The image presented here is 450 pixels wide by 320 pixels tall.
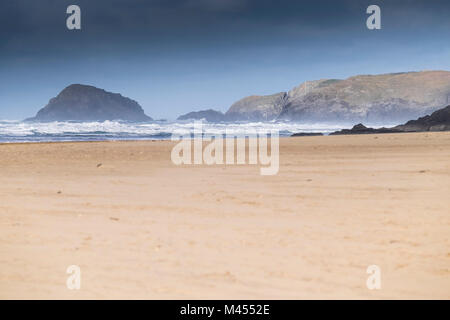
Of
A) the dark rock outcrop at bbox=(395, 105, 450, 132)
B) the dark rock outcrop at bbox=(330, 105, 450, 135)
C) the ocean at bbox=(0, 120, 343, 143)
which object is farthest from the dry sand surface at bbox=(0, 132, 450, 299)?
the dark rock outcrop at bbox=(395, 105, 450, 132)

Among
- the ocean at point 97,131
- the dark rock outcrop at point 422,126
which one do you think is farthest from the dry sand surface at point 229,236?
the dark rock outcrop at point 422,126

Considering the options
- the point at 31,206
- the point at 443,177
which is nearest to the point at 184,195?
the point at 31,206

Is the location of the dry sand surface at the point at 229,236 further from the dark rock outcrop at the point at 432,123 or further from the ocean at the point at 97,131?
the dark rock outcrop at the point at 432,123

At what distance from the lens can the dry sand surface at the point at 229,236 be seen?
3.67 meters

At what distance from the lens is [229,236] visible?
500cm

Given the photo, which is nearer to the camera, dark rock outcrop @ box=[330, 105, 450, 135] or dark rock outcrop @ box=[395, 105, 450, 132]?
dark rock outcrop @ box=[330, 105, 450, 135]

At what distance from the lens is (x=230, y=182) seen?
8734mm

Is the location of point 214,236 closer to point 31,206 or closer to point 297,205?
point 297,205

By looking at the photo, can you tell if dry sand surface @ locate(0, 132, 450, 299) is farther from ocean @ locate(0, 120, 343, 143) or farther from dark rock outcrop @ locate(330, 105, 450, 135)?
→ dark rock outcrop @ locate(330, 105, 450, 135)

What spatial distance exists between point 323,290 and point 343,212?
8.65 feet

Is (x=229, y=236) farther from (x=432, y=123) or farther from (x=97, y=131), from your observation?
(x=97, y=131)

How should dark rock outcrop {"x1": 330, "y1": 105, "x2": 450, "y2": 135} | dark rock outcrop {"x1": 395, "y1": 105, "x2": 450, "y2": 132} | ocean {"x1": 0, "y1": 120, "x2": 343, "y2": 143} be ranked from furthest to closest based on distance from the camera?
dark rock outcrop {"x1": 395, "y1": 105, "x2": 450, "y2": 132}
dark rock outcrop {"x1": 330, "y1": 105, "x2": 450, "y2": 135}
ocean {"x1": 0, "y1": 120, "x2": 343, "y2": 143}

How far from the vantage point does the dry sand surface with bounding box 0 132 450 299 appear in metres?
3.67
